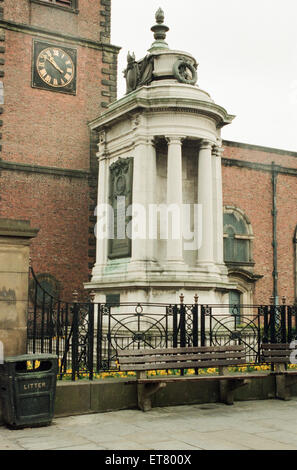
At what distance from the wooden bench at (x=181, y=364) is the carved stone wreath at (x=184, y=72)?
8565 mm

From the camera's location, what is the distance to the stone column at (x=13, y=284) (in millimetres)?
8297

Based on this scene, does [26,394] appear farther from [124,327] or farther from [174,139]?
[174,139]

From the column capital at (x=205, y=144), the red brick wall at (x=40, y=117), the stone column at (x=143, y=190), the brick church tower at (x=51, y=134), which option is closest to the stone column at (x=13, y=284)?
the stone column at (x=143, y=190)

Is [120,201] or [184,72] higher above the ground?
[184,72]

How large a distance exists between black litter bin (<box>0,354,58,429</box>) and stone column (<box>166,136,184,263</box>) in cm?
710

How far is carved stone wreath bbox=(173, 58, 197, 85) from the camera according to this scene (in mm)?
Answer: 15906

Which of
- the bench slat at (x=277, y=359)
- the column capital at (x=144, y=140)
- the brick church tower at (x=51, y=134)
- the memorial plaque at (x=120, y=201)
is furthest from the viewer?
the brick church tower at (x=51, y=134)

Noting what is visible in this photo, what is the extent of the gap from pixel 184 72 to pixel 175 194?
3.65 m

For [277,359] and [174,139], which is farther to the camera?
[174,139]

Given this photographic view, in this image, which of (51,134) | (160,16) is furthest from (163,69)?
(51,134)

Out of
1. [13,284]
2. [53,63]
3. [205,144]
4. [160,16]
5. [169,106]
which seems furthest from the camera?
[53,63]

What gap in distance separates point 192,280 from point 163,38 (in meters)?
7.37

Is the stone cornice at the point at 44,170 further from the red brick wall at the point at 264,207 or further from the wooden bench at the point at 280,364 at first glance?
the wooden bench at the point at 280,364

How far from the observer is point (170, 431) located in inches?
294
